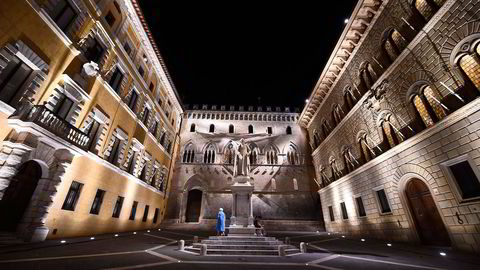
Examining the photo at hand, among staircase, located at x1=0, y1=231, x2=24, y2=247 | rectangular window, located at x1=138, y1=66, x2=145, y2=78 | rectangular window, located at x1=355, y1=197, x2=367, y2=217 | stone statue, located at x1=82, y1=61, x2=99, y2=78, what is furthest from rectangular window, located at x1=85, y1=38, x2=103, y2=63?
rectangular window, located at x1=355, y1=197, x2=367, y2=217

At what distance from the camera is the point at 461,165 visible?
27.3ft

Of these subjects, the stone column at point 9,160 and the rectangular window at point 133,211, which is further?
the rectangular window at point 133,211

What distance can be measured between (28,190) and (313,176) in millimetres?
25932

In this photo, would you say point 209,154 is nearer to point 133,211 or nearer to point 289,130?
point 133,211

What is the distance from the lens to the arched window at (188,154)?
26844 millimetres

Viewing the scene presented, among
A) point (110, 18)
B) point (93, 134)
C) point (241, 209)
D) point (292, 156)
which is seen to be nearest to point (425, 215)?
point (241, 209)

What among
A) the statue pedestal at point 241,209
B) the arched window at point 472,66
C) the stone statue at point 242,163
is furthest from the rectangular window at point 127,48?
the arched window at point 472,66

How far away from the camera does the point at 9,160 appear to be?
802cm

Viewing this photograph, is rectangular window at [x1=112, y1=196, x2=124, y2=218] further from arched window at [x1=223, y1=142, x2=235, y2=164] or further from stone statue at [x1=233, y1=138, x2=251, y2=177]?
arched window at [x1=223, y1=142, x2=235, y2=164]

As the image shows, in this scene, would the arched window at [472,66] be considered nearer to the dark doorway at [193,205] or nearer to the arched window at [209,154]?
the arched window at [209,154]

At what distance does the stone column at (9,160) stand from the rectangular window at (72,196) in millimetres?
3354

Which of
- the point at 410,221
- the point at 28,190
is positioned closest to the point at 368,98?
the point at 410,221

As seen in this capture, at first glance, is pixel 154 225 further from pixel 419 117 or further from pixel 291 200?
pixel 419 117

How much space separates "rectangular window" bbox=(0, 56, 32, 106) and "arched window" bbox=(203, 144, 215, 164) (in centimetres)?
1963
